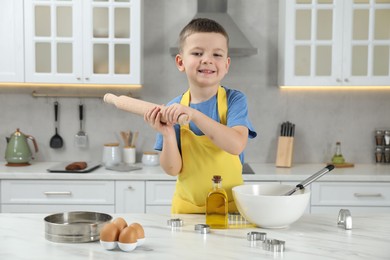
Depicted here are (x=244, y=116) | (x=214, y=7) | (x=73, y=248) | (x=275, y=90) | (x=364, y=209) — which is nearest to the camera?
(x=73, y=248)

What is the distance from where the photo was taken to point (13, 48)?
3668mm

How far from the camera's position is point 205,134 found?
6.46 ft

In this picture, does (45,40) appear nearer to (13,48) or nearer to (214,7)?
(13,48)

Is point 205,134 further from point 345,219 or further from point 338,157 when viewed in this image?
point 338,157

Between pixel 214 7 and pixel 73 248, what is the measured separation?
A: 2.57 meters

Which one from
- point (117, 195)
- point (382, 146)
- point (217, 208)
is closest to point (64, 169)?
point (117, 195)

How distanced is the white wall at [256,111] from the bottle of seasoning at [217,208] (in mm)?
2269

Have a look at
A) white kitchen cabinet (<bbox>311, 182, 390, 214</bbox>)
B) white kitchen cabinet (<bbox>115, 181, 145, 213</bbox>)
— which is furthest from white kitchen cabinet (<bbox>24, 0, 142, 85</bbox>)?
white kitchen cabinet (<bbox>311, 182, 390, 214</bbox>)

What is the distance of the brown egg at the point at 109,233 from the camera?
5.07 feet

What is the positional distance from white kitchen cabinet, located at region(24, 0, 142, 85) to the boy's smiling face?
66.3 inches

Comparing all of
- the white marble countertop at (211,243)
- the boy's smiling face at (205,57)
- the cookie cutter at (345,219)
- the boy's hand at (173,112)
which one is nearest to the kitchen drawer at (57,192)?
the white marble countertop at (211,243)

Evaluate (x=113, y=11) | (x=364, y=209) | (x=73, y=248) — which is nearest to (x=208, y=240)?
(x=73, y=248)

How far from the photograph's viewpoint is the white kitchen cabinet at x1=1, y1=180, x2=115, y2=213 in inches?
138

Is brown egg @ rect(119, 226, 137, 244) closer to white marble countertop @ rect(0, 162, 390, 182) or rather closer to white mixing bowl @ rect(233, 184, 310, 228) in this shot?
white mixing bowl @ rect(233, 184, 310, 228)
